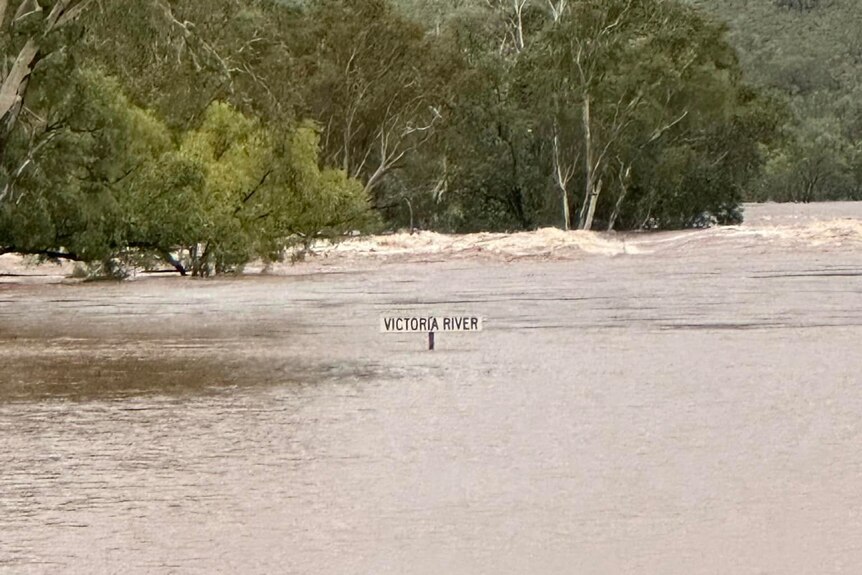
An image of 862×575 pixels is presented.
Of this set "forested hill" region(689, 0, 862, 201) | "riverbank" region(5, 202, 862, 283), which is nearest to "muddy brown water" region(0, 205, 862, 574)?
"riverbank" region(5, 202, 862, 283)

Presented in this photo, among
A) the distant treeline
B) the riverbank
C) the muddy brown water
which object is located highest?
the distant treeline

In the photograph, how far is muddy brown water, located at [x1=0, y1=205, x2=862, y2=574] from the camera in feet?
31.8

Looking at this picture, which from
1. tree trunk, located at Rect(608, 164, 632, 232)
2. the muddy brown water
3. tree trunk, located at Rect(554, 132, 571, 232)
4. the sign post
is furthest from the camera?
tree trunk, located at Rect(608, 164, 632, 232)

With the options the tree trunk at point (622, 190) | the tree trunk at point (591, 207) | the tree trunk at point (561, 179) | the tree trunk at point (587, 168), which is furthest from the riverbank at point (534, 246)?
the tree trunk at point (622, 190)

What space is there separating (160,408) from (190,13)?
65.0 ft

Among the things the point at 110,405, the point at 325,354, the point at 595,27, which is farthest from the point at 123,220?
the point at 595,27

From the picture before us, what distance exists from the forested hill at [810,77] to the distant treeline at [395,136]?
20968 mm

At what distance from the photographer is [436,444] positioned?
13844mm

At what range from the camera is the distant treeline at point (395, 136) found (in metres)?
41.5

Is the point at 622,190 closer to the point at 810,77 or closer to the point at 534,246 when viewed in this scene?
the point at 534,246

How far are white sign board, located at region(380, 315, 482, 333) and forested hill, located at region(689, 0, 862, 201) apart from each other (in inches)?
2625

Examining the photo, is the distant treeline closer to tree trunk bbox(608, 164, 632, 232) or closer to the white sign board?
tree trunk bbox(608, 164, 632, 232)

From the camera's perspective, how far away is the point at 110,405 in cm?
1688

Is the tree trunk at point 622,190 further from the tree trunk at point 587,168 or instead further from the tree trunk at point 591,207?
the tree trunk at point 587,168
